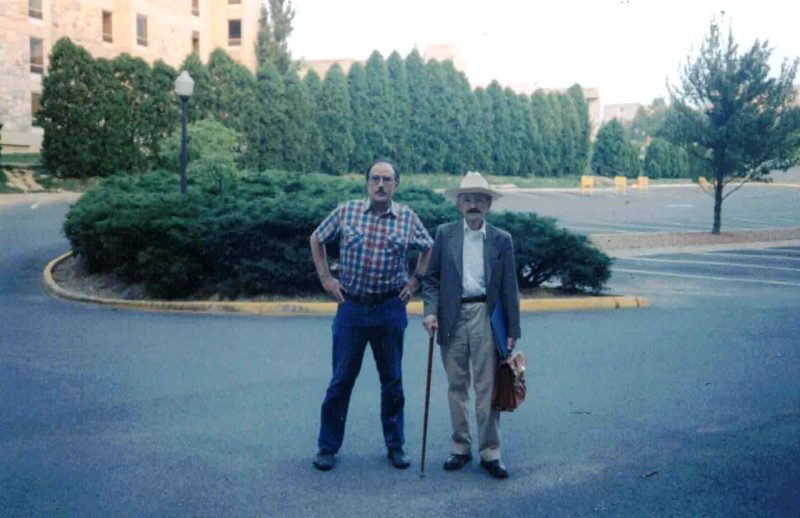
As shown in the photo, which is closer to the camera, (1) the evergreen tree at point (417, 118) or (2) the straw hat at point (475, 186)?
(2) the straw hat at point (475, 186)

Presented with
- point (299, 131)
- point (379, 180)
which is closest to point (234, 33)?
point (299, 131)

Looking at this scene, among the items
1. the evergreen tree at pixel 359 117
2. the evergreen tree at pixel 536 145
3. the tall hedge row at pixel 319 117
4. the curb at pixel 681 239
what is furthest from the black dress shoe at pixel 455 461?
the evergreen tree at pixel 536 145

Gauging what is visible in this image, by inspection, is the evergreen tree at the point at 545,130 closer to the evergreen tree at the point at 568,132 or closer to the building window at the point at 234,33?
the evergreen tree at the point at 568,132

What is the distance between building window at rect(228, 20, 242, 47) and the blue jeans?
69484 mm

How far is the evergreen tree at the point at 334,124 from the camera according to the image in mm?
48156

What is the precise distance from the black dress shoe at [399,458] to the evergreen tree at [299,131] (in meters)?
38.6

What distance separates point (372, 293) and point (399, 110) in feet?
155

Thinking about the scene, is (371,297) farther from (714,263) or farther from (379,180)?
(714,263)

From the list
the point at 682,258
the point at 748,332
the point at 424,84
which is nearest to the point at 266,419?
the point at 748,332

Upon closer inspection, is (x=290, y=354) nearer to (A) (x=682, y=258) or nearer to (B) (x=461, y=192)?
(B) (x=461, y=192)

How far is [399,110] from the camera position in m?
52.4

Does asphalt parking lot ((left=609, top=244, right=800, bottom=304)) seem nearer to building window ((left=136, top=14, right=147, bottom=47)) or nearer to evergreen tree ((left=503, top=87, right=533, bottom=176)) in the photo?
evergreen tree ((left=503, top=87, right=533, bottom=176))

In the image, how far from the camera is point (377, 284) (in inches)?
234

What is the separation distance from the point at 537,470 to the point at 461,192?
1823mm
